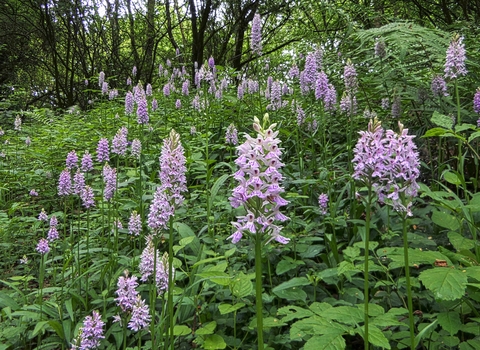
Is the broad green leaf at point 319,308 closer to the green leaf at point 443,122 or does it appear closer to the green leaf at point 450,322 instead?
the green leaf at point 450,322

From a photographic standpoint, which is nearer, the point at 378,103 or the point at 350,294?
the point at 350,294

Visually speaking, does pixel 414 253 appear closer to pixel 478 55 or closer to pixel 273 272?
pixel 273 272

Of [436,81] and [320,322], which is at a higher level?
[436,81]

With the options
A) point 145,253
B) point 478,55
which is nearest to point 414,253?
point 145,253

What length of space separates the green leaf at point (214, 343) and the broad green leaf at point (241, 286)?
0.85ft

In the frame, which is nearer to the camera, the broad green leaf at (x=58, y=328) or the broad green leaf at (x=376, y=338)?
the broad green leaf at (x=376, y=338)

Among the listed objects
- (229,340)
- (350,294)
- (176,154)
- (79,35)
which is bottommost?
(229,340)

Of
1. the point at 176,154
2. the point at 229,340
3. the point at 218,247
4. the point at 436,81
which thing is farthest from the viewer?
the point at 436,81

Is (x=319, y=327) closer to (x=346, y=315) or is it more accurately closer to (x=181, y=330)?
(x=346, y=315)

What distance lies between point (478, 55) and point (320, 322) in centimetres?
366

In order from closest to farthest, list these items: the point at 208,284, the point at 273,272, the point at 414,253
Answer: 1. the point at 414,253
2. the point at 208,284
3. the point at 273,272

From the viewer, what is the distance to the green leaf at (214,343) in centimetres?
192

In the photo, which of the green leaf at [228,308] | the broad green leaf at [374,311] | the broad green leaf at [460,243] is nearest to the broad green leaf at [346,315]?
the broad green leaf at [374,311]

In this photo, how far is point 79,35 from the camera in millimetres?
14727
